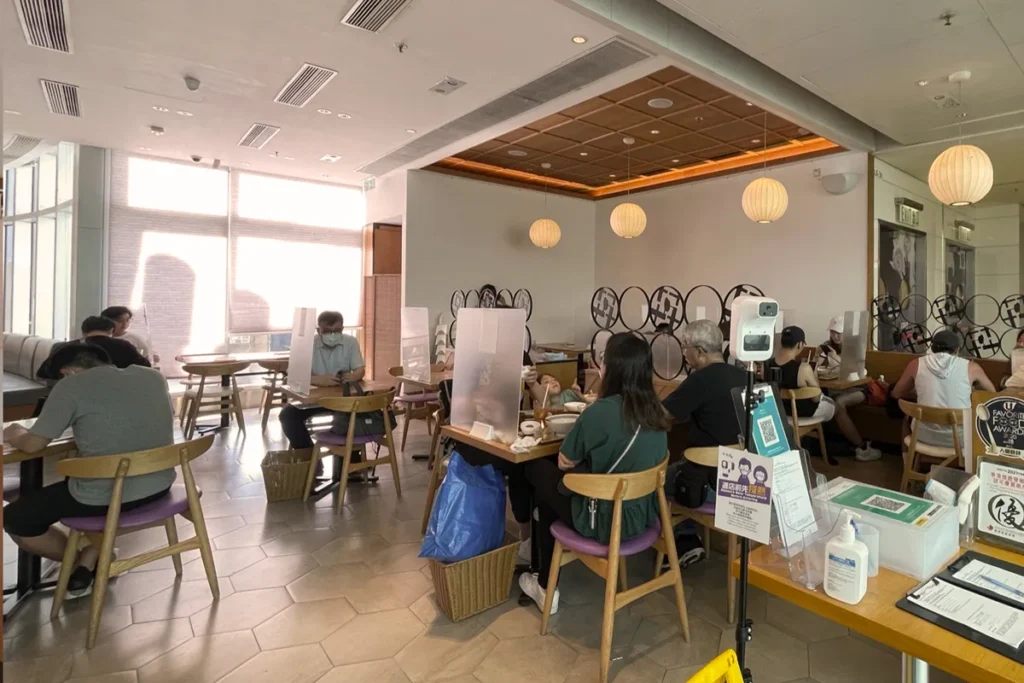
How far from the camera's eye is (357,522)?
340 centimetres

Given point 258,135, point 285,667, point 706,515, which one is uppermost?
point 258,135

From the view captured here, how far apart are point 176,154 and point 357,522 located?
16.8ft

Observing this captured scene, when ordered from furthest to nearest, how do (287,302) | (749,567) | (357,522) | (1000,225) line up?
(1000,225)
(287,302)
(357,522)
(749,567)

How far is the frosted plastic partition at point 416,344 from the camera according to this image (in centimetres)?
432

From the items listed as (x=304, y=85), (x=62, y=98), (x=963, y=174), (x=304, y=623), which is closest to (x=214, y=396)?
(x=62, y=98)

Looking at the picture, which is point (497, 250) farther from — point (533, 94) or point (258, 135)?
point (533, 94)

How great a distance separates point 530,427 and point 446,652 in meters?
1.02

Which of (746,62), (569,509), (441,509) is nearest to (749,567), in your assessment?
(569,509)

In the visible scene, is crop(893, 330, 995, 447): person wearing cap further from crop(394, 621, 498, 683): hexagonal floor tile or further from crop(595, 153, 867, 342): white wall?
crop(394, 621, 498, 683): hexagonal floor tile

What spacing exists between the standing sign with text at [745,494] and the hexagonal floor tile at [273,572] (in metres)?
2.27

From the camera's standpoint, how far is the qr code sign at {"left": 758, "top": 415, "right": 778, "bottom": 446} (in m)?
1.27

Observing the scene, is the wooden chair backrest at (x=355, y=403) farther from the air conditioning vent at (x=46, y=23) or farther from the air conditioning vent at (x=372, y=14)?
the air conditioning vent at (x=46, y=23)

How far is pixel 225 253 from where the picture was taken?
6867 millimetres

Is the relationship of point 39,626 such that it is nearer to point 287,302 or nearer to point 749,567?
point 749,567
